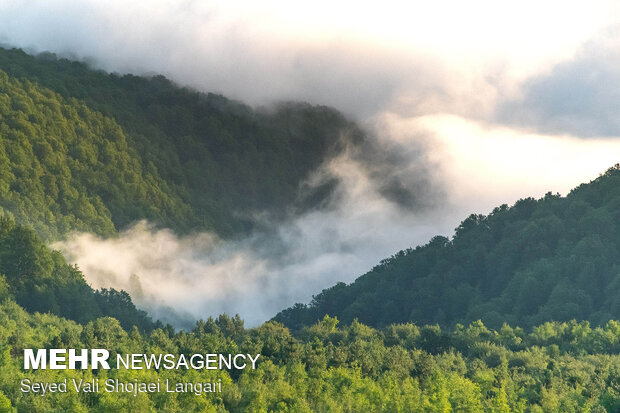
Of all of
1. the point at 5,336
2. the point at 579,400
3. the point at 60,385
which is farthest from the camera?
the point at 5,336

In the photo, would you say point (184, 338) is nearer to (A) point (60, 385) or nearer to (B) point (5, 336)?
(B) point (5, 336)

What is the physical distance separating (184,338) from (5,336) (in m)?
26.7

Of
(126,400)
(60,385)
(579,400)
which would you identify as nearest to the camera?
(126,400)

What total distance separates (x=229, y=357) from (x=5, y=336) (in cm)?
3069

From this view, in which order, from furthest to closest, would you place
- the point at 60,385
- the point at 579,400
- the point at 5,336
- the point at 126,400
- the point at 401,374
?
the point at 5,336
the point at 401,374
the point at 579,400
the point at 60,385
the point at 126,400

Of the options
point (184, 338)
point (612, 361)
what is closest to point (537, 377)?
point (612, 361)

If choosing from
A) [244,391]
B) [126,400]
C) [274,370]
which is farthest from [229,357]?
[126,400]

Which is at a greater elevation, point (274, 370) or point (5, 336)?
point (5, 336)

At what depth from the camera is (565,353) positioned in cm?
18900

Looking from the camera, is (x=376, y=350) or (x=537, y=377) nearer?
(x=537, y=377)

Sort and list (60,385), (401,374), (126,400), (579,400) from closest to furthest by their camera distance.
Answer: (126,400), (60,385), (579,400), (401,374)

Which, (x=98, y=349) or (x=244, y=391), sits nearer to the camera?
(x=244, y=391)

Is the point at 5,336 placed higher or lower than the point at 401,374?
higher

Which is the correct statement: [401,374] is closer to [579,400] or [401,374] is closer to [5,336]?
[579,400]
